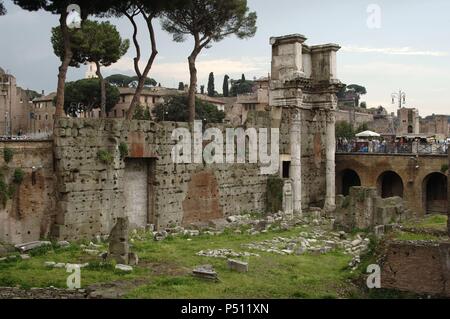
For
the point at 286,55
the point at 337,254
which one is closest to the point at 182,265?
the point at 337,254

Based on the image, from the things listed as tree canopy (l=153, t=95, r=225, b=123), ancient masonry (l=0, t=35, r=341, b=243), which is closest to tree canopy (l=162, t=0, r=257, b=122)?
ancient masonry (l=0, t=35, r=341, b=243)

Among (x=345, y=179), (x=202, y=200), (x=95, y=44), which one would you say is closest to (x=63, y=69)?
(x=202, y=200)

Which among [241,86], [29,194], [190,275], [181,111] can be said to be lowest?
[190,275]

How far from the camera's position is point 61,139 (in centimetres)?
1662

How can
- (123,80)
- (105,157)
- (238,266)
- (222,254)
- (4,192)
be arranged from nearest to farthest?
(238,266)
(222,254)
(4,192)
(105,157)
(123,80)

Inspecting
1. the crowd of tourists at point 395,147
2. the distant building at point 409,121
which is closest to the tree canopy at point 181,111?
the distant building at point 409,121

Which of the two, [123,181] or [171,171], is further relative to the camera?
[171,171]

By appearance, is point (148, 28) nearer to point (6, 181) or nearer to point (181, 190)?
point (181, 190)

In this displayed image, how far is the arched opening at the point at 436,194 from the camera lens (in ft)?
94.9

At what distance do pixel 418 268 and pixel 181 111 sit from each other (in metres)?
44.3

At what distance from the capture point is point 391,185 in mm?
30609

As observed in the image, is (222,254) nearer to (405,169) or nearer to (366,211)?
(366,211)

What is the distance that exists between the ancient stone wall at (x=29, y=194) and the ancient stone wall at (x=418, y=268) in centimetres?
970

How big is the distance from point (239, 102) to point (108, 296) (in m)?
50.4
